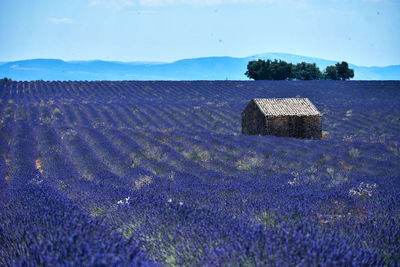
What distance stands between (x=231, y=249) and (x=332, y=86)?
115ft

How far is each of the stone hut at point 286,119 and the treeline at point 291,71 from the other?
3393 cm

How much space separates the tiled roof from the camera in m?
14.3

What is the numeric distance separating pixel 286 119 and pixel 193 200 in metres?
10.3

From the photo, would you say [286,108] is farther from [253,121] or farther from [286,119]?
[253,121]

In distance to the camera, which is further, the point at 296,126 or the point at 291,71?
the point at 291,71

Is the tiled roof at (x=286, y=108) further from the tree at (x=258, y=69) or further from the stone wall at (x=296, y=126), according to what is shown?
the tree at (x=258, y=69)

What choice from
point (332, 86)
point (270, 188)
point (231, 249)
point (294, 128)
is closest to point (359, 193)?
point (270, 188)

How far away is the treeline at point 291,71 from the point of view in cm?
4825

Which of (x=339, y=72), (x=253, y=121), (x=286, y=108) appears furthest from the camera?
(x=339, y=72)

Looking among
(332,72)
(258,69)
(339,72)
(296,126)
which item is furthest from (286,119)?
(332,72)

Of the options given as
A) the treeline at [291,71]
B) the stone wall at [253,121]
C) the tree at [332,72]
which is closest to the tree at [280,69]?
the treeline at [291,71]

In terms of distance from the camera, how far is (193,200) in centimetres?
447

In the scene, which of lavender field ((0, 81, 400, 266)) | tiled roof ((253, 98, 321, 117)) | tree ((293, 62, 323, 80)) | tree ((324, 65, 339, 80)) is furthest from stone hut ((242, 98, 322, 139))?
tree ((324, 65, 339, 80))

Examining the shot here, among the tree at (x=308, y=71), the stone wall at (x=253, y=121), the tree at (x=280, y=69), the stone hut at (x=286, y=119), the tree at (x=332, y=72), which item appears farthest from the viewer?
the tree at (x=308, y=71)
